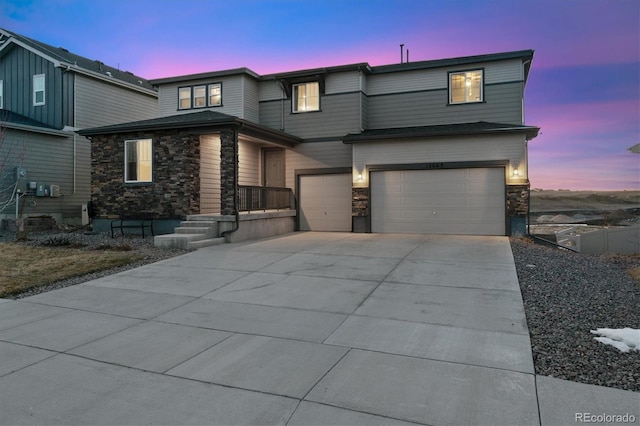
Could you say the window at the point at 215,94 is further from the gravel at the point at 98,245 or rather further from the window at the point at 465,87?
the window at the point at 465,87

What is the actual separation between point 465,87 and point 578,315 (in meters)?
12.1

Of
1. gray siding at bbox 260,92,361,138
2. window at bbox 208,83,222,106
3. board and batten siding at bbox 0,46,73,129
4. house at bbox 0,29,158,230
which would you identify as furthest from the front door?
board and batten siding at bbox 0,46,73,129

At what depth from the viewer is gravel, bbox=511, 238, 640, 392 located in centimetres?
351

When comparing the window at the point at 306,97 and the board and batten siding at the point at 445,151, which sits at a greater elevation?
the window at the point at 306,97

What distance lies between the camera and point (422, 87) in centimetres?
1567

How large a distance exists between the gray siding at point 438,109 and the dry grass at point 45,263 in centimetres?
1069

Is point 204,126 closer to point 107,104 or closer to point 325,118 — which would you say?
point 325,118

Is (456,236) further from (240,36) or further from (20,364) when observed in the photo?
(240,36)

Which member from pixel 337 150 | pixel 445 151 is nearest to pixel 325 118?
pixel 337 150

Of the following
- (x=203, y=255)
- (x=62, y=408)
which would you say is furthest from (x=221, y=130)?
(x=62, y=408)

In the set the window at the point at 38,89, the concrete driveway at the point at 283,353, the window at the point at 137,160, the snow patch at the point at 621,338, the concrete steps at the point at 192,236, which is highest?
the window at the point at 38,89

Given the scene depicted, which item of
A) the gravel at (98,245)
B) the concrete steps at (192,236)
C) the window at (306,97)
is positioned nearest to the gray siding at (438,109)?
the window at (306,97)

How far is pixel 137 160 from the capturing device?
1368 centimetres

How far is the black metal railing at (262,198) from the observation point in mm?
13164
